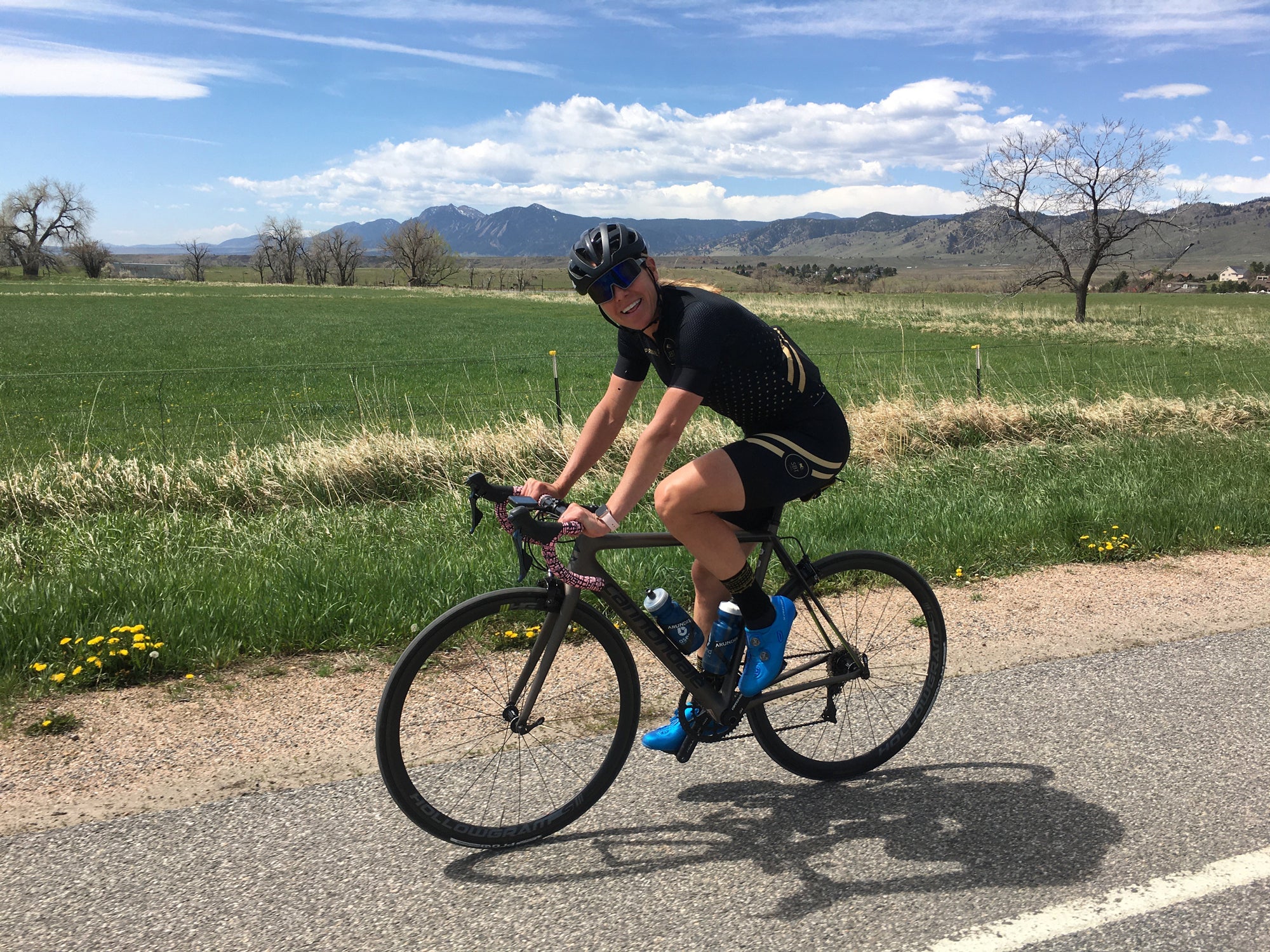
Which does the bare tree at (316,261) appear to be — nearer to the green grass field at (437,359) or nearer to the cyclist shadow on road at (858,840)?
the green grass field at (437,359)

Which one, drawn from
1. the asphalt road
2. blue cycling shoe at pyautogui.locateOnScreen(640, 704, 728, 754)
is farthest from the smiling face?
the asphalt road

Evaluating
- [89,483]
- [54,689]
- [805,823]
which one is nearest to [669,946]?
[805,823]

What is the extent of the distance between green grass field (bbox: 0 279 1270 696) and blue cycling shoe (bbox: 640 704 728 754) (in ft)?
6.61

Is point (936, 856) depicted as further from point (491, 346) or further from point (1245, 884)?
point (491, 346)

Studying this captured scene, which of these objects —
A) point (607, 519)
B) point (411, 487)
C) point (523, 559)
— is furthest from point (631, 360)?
point (411, 487)

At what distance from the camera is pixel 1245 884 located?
2867 millimetres

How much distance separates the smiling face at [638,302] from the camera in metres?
3.04

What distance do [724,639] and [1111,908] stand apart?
141 centimetres

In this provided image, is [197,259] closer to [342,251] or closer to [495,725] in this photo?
[342,251]

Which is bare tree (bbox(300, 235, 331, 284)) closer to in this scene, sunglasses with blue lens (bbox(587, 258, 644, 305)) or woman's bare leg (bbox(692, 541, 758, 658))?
woman's bare leg (bbox(692, 541, 758, 658))

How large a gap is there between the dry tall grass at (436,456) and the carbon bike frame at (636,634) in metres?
5.97

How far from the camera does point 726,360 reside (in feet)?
10.2

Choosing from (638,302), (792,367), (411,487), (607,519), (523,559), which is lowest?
(411,487)

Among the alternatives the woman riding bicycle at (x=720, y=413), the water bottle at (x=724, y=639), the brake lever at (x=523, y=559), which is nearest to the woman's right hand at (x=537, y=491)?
the woman riding bicycle at (x=720, y=413)
